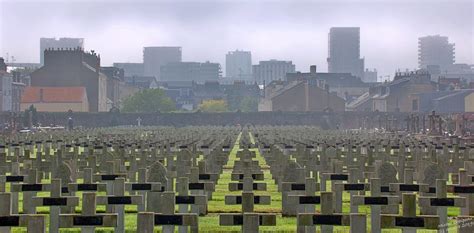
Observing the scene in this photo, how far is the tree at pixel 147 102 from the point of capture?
166 metres

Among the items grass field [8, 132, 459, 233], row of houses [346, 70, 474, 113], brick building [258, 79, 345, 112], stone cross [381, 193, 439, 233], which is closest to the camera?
stone cross [381, 193, 439, 233]

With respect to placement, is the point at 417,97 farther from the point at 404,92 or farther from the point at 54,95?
the point at 54,95

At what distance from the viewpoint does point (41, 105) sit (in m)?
142

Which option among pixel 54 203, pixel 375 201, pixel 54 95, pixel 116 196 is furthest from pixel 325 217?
pixel 54 95

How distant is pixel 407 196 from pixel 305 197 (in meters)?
2.20

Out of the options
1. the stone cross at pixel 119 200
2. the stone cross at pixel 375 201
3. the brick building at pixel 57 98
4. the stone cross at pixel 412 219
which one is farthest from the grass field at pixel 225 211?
the brick building at pixel 57 98

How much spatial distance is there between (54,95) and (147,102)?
27.1 m

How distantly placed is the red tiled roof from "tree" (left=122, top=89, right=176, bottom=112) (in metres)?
23.8

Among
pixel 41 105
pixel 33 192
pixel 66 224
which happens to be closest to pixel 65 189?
pixel 33 192

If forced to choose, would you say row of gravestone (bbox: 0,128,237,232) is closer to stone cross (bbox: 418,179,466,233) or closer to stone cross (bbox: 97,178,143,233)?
stone cross (bbox: 97,178,143,233)

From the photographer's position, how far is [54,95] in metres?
142

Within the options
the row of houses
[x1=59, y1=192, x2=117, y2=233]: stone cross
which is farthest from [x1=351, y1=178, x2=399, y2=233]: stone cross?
the row of houses

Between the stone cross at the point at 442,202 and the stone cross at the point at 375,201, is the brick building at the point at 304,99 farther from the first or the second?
the stone cross at the point at 442,202

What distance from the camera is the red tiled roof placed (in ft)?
461
